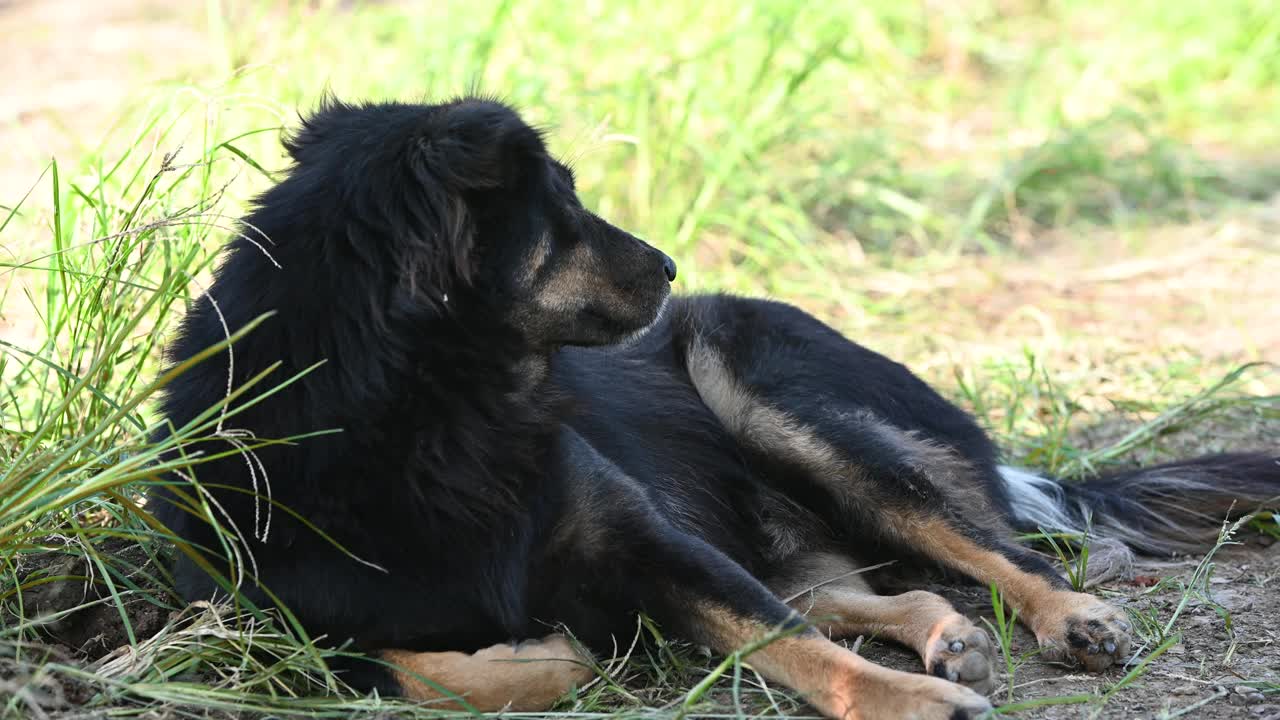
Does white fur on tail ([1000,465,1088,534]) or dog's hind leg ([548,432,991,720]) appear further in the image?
white fur on tail ([1000,465,1088,534])

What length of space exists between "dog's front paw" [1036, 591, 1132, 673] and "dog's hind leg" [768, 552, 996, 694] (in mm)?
188

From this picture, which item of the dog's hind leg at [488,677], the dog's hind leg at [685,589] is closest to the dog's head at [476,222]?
the dog's hind leg at [685,589]

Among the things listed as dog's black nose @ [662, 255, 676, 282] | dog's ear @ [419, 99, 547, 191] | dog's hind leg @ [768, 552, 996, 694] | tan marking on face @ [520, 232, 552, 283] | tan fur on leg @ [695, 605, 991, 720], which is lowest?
dog's hind leg @ [768, 552, 996, 694]

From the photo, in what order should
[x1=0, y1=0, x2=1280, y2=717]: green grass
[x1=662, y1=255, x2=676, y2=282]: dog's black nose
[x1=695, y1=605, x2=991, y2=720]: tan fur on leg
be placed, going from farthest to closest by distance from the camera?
[x1=662, y1=255, x2=676, y2=282]: dog's black nose, [x1=0, y1=0, x2=1280, y2=717]: green grass, [x1=695, y1=605, x2=991, y2=720]: tan fur on leg

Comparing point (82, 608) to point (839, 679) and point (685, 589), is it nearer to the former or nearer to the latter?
point (685, 589)

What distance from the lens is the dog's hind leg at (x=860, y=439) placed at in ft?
10.3

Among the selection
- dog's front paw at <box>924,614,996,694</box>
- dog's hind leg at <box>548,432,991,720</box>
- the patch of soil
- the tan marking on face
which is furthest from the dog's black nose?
the patch of soil

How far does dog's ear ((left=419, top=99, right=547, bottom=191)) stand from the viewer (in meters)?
2.44

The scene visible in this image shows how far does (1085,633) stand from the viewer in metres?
2.76

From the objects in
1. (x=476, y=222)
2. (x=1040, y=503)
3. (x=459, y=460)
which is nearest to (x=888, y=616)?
(x=1040, y=503)

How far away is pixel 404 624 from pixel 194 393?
62 cm

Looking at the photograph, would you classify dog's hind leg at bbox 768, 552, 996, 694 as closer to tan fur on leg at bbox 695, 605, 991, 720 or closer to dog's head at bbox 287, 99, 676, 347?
tan fur on leg at bbox 695, 605, 991, 720

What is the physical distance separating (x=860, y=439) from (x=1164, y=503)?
36.7 inches

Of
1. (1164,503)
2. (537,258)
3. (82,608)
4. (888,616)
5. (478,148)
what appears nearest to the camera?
(478,148)
